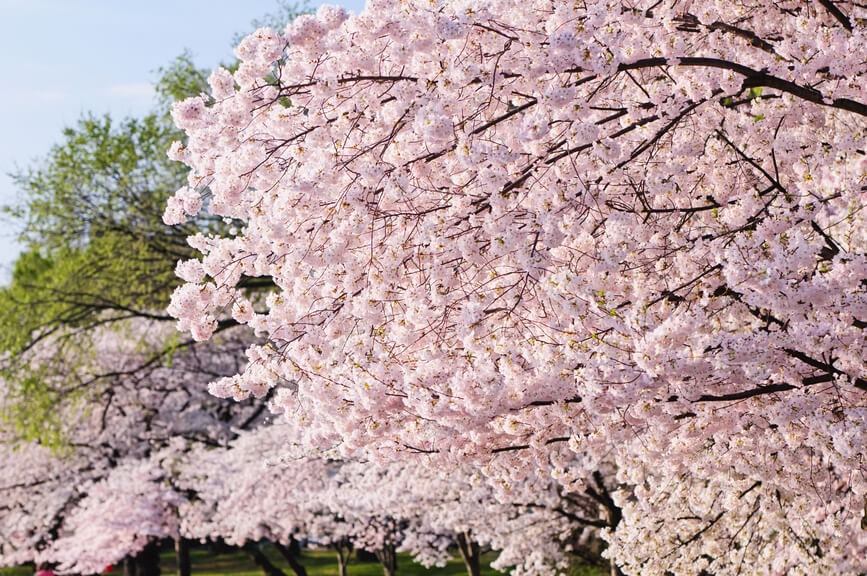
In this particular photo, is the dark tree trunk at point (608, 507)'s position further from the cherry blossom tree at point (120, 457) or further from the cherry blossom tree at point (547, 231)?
the cherry blossom tree at point (120, 457)

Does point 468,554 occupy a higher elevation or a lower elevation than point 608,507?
lower

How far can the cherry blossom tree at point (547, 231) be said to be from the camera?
5.82m

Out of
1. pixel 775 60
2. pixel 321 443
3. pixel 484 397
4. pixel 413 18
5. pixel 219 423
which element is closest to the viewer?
pixel 413 18

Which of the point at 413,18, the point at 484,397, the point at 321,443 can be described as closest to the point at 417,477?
the point at 321,443

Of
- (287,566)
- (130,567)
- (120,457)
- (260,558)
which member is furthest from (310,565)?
(260,558)

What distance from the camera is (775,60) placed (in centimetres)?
673

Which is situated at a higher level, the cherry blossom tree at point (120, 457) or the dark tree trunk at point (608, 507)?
the dark tree trunk at point (608, 507)

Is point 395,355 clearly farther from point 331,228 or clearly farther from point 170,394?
point 170,394

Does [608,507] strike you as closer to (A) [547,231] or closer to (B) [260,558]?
(A) [547,231]

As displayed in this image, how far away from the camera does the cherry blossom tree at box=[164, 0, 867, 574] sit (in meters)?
5.82

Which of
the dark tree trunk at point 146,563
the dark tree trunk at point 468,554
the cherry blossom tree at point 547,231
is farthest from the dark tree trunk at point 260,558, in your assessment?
the cherry blossom tree at point 547,231

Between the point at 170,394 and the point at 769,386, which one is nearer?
the point at 769,386

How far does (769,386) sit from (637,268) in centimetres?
122

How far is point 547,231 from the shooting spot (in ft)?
19.3
